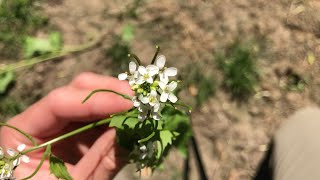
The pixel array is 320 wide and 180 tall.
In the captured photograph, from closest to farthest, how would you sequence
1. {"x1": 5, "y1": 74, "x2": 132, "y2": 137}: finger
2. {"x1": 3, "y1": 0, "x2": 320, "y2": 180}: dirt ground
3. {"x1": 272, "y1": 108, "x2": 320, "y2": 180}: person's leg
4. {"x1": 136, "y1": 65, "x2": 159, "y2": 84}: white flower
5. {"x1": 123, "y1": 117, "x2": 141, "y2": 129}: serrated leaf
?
Result: {"x1": 136, "y1": 65, "x2": 159, "y2": 84}: white flower
{"x1": 123, "y1": 117, "x2": 141, "y2": 129}: serrated leaf
{"x1": 5, "y1": 74, "x2": 132, "y2": 137}: finger
{"x1": 272, "y1": 108, "x2": 320, "y2": 180}: person's leg
{"x1": 3, "y1": 0, "x2": 320, "y2": 180}: dirt ground

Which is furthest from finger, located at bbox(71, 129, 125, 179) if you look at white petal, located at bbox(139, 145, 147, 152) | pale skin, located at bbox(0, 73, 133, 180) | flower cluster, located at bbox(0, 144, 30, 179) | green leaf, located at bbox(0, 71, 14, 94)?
green leaf, located at bbox(0, 71, 14, 94)

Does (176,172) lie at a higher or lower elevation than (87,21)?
lower

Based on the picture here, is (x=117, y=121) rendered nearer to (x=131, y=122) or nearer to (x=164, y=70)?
(x=131, y=122)

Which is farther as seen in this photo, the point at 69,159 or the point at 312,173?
the point at 69,159

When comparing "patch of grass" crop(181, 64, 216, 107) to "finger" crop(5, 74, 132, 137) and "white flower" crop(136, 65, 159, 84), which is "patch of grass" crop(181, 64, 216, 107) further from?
"white flower" crop(136, 65, 159, 84)

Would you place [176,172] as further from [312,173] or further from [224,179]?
[312,173]

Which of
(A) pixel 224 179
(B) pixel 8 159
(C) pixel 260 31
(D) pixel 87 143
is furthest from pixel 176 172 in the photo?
(B) pixel 8 159

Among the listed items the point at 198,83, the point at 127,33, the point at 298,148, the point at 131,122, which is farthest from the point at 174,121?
the point at 127,33
